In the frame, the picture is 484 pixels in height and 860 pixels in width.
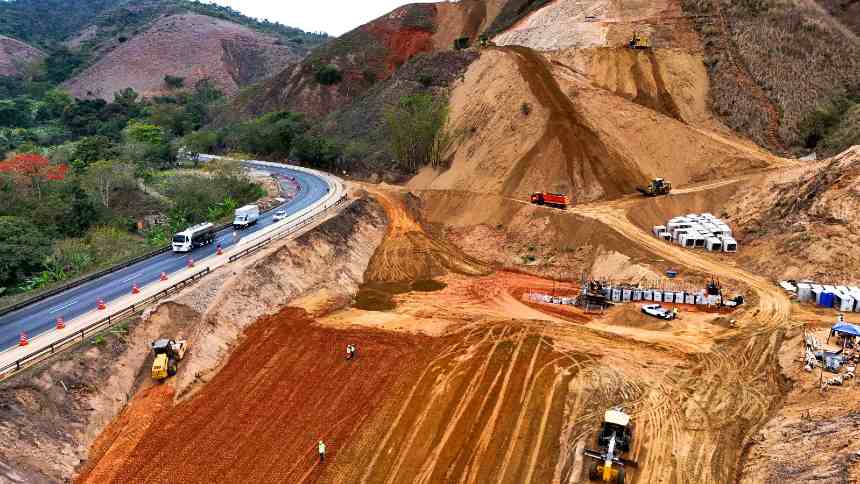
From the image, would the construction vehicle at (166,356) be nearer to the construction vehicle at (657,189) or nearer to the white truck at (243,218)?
the white truck at (243,218)

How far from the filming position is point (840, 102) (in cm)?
6800

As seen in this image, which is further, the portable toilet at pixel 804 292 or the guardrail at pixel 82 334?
the portable toilet at pixel 804 292

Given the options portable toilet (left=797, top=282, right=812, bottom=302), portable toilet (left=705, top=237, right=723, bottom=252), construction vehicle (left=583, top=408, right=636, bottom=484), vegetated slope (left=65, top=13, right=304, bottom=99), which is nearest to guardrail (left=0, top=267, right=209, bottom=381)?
construction vehicle (left=583, top=408, right=636, bottom=484)

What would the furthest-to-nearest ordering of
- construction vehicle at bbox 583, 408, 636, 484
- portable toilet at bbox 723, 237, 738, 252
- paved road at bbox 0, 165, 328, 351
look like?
1. portable toilet at bbox 723, 237, 738, 252
2. paved road at bbox 0, 165, 328, 351
3. construction vehicle at bbox 583, 408, 636, 484

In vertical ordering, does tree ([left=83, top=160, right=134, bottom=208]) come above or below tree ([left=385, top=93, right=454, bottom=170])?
below

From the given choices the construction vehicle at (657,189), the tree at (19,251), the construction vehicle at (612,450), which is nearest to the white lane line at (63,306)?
the tree at (19,251)

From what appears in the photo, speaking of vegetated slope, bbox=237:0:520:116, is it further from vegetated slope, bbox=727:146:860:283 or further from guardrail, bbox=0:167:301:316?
vegetated slope, bbox=727:146:860:283

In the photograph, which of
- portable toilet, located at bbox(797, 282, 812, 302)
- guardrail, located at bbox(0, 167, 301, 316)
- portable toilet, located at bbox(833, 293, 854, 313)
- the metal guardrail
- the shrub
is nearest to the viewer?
guardrail, located at bbox(0, 167, 301, 316)

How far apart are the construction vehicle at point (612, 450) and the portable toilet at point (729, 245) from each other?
23.6 meters

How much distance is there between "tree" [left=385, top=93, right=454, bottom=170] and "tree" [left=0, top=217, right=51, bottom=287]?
37187 mm

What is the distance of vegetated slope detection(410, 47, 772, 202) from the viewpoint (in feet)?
182

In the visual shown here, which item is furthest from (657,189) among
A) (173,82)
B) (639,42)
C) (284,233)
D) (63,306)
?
(173,82)

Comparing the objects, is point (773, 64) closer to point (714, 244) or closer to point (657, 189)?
point (657, 189)

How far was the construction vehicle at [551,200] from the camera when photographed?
168 ft
